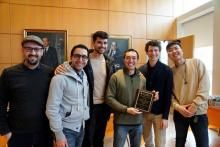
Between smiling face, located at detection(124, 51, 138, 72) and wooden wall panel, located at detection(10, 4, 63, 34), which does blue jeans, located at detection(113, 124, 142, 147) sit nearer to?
smiling face, located at detection(124, 51, 138, 72)

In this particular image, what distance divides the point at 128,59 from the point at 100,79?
1.61 ft

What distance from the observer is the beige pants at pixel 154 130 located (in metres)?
2.38

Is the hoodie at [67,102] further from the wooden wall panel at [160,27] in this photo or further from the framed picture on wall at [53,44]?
the wooden wall panel at [160,27]

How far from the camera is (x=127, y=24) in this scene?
5.88 meters

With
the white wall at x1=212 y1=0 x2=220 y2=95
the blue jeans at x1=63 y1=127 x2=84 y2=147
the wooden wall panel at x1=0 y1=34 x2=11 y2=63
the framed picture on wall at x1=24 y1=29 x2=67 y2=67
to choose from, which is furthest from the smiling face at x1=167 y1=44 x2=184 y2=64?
the wooden wall panel at x1=0 y1=34 x2=11 y2=63

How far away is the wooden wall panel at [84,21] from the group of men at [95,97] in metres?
3.00

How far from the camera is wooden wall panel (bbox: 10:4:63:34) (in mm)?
4957

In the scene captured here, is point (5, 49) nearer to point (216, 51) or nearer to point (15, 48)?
point (15, 48)

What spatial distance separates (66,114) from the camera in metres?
1.86

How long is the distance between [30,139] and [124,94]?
970 mm

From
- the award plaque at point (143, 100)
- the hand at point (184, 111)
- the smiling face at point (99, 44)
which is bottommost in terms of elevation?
the hand at point (184, 111)

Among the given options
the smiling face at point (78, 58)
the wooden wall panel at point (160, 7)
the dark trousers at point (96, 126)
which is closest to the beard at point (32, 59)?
the smiling face at point (78, 58)

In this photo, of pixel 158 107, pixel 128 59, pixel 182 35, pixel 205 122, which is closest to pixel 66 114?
pixel 128 59

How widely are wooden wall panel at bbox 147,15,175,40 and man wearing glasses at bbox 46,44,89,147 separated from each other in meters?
4.48
